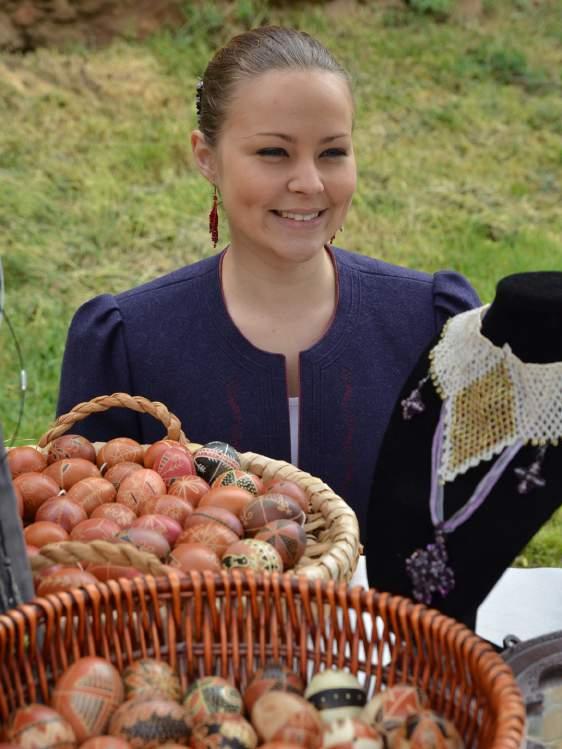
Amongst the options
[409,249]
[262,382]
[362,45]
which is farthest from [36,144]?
[262,382]

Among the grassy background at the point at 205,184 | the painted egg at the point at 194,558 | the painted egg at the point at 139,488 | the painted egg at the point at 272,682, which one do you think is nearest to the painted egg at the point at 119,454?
the painted egg at the point at 139,488

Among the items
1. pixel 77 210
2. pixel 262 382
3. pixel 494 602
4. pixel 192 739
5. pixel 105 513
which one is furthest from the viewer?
pixel 77 210

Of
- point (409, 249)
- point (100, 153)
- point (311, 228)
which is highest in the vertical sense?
point (311, 228)

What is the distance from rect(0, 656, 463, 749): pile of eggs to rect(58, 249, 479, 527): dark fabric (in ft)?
2.89

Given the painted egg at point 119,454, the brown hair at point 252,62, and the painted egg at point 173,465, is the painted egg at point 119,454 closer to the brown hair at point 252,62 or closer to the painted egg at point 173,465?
the painted egg at point 173,465

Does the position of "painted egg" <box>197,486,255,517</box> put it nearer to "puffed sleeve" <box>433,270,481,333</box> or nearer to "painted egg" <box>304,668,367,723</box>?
"painted egg" <box>304,668,367,723</box>

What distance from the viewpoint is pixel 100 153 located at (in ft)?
17.4

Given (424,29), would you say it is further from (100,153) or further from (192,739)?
(192,739)

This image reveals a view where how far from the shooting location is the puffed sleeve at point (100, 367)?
2.02 metres

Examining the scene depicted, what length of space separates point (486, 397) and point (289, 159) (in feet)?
2.23

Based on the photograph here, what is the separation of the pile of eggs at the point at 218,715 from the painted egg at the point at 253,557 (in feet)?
0.64

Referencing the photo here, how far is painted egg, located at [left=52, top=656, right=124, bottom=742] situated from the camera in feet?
3.39

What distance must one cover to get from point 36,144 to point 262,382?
3.76 meters

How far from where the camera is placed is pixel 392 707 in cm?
105
